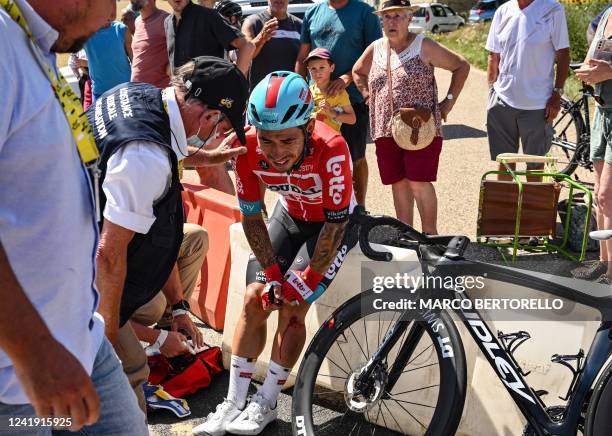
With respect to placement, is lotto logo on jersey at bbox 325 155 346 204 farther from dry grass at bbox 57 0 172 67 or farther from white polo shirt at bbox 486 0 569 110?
dry grass at bbox 57 0 172 67

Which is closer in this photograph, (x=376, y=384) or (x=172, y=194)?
(x=172, y=194)

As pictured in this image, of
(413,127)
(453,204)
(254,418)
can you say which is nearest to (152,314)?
(254,418)

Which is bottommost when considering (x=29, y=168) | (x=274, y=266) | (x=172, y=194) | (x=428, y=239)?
(x=274, y=266)

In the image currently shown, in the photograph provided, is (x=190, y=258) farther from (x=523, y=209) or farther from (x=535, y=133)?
(x=535, y=133)

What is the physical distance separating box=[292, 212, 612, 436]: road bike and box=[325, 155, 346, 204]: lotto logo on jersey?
411 mm

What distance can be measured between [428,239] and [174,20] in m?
4.15

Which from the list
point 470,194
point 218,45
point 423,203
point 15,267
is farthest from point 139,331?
point 470,194

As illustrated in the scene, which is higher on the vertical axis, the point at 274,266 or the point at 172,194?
the point at 172,194

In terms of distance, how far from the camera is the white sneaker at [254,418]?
374 cm

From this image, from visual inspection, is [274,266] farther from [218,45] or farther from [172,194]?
[218,45]

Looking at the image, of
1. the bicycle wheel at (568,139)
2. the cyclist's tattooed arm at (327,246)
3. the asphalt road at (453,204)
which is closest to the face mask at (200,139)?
the cyclist's tattooed arm at (327,246)

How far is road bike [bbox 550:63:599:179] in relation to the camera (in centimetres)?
790

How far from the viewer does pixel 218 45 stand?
6453 millimetres

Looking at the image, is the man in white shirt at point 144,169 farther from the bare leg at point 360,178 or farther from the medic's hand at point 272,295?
the bare leg at point 360,178
